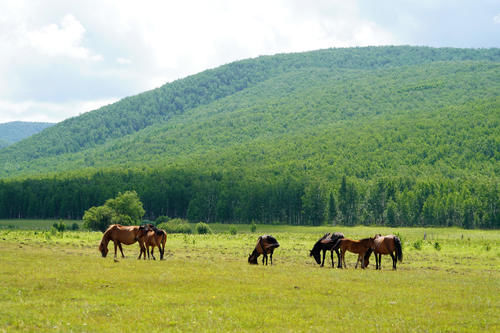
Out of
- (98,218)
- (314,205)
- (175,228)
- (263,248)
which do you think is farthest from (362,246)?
(314,205)

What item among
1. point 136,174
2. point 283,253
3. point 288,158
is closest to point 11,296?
point 283,253

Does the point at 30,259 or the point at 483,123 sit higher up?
the point at 483,123

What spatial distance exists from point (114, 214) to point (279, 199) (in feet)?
222

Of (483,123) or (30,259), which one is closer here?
(30,259)

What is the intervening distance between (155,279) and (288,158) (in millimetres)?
171246

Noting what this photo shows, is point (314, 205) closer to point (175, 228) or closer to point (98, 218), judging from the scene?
point (175, 228)

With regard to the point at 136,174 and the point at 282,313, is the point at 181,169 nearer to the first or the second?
the point at 136,174

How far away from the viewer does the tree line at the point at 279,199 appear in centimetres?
12219

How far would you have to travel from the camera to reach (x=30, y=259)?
28.9m

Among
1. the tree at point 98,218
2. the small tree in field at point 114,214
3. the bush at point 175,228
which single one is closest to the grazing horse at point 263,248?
the small tree in field at point 114,214

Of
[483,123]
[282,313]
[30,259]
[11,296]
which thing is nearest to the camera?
[282,313]

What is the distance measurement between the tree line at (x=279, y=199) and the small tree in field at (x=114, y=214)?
5795 centimetres

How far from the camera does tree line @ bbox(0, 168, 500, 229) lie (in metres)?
122

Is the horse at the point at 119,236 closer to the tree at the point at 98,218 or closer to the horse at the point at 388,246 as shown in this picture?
the horse at the point at 388,246
